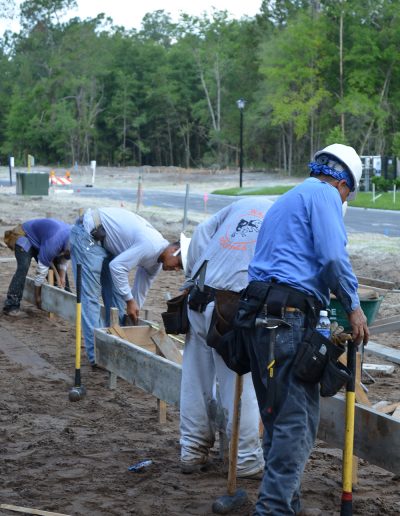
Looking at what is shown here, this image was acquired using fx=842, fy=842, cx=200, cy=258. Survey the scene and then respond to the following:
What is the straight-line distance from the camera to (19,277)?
1088 centimetres

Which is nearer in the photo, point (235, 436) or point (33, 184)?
point (235, 436)

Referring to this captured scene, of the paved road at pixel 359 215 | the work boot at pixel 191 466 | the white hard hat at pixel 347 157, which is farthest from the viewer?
the paved road at pixel 359 215

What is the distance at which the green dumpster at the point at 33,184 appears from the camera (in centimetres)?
3656

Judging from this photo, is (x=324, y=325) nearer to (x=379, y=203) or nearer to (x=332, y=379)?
(x=332, y=379)

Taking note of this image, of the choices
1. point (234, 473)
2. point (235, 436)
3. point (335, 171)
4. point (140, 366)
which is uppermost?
point (335, 171)

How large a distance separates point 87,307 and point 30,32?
303ft

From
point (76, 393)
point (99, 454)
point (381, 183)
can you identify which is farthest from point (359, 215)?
point (99, 454)

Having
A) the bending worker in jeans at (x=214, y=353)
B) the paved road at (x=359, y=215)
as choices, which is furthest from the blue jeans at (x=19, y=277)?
the paved road at (x=359, y=215)

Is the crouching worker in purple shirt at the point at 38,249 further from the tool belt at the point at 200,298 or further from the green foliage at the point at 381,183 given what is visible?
the green foliage at the point at 381,183

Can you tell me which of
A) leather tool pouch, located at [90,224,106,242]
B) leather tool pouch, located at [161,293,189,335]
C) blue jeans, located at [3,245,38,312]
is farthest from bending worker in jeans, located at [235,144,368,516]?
blue jeans, located at [3,245,38,312]

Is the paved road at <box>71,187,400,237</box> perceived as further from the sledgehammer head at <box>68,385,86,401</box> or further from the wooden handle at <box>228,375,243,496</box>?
the wooden handle at <box>228,375,243,496</box>

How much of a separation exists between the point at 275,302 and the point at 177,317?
1.47 metres

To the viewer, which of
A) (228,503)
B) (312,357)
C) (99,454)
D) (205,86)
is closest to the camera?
(312,357)

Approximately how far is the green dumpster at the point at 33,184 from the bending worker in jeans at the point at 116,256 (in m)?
29.0
